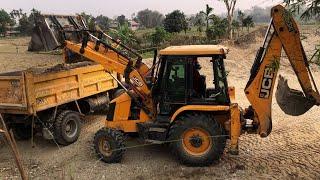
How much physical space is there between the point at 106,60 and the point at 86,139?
7.84 feet

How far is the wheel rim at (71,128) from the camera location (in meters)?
10.1

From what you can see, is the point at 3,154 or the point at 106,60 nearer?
the point at 106,60

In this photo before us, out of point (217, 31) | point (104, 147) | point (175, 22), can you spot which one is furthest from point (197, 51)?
point (175, 22)

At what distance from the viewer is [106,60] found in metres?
8.89

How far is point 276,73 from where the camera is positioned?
7816mm

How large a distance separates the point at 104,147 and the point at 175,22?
3200 centimetres

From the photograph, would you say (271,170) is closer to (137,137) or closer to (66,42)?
(137,137)

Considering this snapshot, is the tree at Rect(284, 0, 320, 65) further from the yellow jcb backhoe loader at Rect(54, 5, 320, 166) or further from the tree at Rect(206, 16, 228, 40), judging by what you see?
the tree at Rect(206, 16, 228, 40)

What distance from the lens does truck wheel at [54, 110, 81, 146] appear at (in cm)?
974

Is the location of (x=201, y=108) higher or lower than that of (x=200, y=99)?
lower

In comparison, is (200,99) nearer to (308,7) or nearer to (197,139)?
(197,139)

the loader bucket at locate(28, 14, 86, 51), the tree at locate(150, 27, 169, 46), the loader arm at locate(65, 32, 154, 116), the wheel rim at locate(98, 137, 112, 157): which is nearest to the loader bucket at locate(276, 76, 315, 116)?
the loader arm at locate(65, 32, 154, 116)

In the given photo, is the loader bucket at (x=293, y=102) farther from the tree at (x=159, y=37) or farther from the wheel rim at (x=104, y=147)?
the tree at (x=159, y=37)

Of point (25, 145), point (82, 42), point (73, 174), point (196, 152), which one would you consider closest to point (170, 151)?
point (196, 152)
